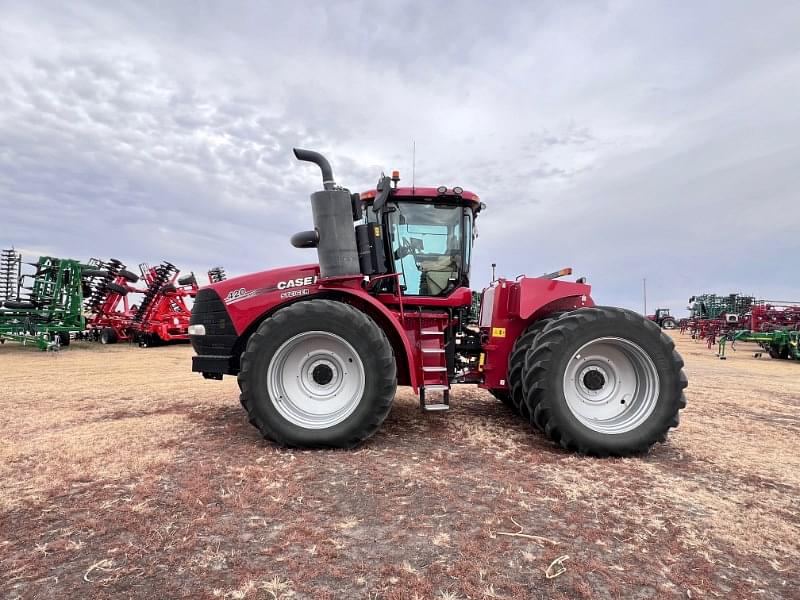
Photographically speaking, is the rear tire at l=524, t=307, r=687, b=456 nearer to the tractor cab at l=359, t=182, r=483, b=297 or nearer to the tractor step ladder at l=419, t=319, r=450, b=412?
the tractor step ladder at l=419, t=319, r=450, b=412

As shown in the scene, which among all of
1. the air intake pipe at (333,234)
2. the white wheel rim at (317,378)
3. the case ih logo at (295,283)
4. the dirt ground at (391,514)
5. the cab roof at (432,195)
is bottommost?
the dirt ground at (391,514)

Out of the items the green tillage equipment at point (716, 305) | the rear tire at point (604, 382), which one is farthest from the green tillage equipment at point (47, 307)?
the green tillage equipment at point (716, 305)

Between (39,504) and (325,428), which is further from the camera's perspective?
(325,428)

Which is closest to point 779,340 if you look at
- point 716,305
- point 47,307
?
point 716,305

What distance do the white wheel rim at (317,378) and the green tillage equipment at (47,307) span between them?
539 inches

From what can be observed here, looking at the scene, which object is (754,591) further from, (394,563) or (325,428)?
(325,428)

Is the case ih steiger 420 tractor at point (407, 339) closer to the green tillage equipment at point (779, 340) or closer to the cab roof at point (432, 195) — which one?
the cab roof at point (432, 195)

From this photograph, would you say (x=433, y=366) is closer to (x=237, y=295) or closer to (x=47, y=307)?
(x=237, y=295)

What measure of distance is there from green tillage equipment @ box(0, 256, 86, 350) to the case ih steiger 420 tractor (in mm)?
13432

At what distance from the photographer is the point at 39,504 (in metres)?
2.64

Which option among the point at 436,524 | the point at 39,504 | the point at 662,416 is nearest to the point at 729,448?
the point at 662,416

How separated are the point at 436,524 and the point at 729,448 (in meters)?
3.05

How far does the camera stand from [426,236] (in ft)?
15.9

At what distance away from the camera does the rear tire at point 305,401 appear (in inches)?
148
